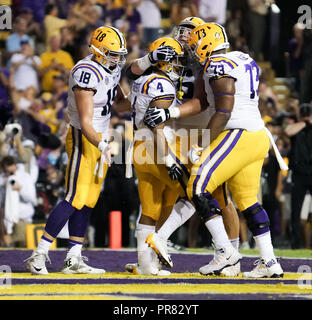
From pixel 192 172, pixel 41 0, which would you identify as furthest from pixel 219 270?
pixel 41 0

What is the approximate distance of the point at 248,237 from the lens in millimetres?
11922

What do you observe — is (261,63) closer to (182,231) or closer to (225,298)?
(182,231)

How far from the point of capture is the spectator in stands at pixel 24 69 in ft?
42.4

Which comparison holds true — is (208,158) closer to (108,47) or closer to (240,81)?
(240,81)

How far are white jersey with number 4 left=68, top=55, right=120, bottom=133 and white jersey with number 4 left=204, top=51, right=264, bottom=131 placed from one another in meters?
0.86

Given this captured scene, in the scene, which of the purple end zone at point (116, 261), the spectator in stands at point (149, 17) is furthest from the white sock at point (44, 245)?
the spectator in stands at point (149, 17)

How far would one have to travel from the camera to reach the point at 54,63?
13.2 metres

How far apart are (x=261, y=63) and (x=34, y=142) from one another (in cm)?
459

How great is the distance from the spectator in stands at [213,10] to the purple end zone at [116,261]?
552 cm

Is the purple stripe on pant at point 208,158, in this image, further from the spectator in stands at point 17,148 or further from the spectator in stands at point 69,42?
the spectator in stands at point 69,42

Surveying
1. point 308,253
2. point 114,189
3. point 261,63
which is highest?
point 261,63

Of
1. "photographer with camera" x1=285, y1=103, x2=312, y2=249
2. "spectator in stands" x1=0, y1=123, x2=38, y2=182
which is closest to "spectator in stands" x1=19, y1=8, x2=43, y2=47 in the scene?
"spectator in stands" x1=0, y1=123, x2=38, y2=182

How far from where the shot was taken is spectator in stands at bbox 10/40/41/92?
42.4 ft

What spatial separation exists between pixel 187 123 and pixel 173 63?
20.8 inches
